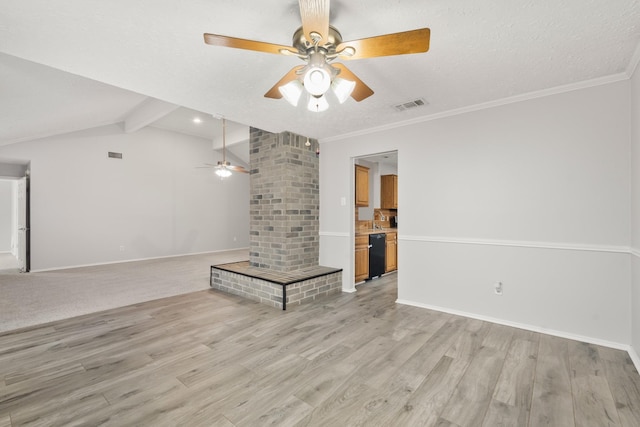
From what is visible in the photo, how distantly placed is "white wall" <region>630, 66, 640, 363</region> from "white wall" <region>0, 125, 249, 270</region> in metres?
8.97

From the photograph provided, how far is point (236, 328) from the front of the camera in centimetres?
302

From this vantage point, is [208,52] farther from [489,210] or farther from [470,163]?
[489,210]

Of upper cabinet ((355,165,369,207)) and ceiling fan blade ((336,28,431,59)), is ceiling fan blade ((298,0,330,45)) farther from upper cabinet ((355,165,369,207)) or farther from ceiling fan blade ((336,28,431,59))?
upper cabinet ((355,165,369,207))

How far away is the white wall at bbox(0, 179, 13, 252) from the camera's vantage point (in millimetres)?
8711

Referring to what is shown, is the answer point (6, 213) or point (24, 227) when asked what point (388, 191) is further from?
point (6, 213)

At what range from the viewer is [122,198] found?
23.1 ft

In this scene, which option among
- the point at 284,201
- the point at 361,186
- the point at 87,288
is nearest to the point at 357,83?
the point at 284,201

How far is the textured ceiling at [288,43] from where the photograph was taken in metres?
1.69

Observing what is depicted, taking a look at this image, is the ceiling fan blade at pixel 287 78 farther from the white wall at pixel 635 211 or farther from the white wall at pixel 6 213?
the white wall at pixel 6 213

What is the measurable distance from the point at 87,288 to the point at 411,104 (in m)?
5.78

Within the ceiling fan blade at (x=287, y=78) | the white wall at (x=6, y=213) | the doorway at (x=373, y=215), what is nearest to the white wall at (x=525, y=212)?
the doorway at (x=373, y=215)

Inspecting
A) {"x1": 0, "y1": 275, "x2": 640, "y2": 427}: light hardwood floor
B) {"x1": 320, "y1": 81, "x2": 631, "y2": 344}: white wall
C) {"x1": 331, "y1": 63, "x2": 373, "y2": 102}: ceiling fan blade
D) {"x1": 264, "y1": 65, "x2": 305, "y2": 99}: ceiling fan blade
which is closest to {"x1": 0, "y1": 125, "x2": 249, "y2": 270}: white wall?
{"x1": 0, "y1": 275, "x2": 640, "y2": 427}: light hardwood floor

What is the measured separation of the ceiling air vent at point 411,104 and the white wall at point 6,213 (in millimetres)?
12072

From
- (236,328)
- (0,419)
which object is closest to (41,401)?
(0,419)
